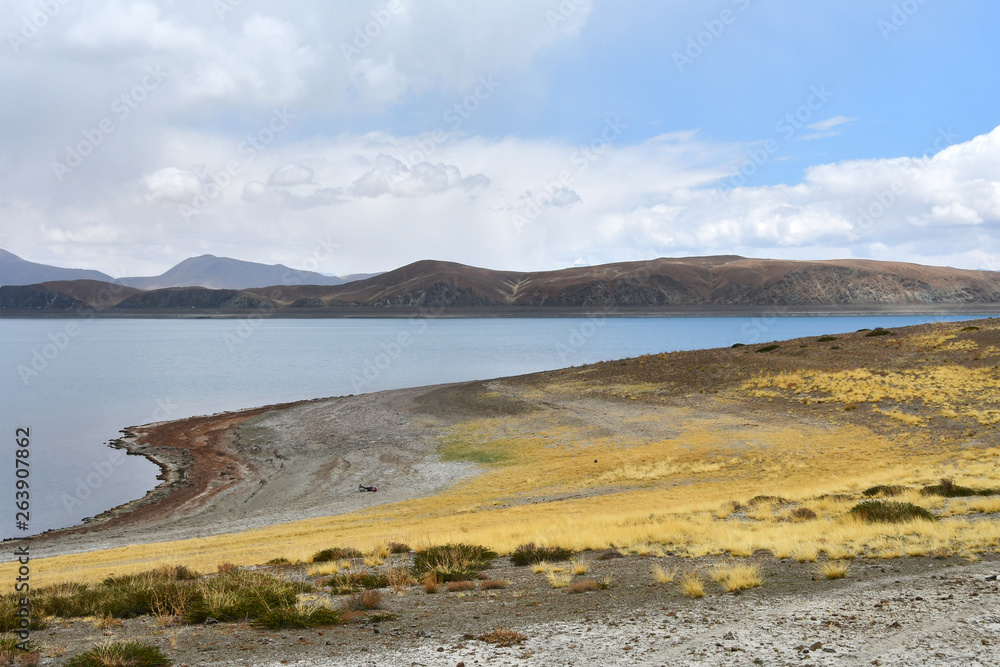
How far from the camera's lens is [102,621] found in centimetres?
845

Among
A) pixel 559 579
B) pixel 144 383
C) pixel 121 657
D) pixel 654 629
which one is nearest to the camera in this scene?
pixel 121 657

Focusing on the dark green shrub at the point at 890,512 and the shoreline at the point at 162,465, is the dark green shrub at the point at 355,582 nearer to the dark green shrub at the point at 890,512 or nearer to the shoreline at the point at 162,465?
the dark green shrub at the point at 890,512

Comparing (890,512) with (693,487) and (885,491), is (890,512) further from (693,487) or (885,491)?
(693,487)

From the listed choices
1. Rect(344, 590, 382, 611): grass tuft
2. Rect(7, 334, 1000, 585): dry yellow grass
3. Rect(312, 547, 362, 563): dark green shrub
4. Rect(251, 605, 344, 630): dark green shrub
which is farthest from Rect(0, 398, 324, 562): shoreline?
Rect(344, 590, 382, 611): grass tuft

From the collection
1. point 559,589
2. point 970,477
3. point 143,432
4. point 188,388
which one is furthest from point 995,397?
point 188,388

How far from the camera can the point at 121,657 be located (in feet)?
21.9

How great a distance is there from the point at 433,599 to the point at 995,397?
1328 inches

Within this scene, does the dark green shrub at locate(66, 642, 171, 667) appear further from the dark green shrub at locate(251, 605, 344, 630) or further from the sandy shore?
the sandy shore

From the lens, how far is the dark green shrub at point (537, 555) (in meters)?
11.6

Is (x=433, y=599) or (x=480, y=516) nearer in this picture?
(x=433, y=599)

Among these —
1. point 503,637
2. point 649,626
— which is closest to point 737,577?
point 649,626

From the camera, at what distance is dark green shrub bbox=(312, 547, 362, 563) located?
12.8m

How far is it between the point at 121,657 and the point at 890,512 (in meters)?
12.8

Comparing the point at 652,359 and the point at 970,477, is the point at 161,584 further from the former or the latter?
the point at 652,359
